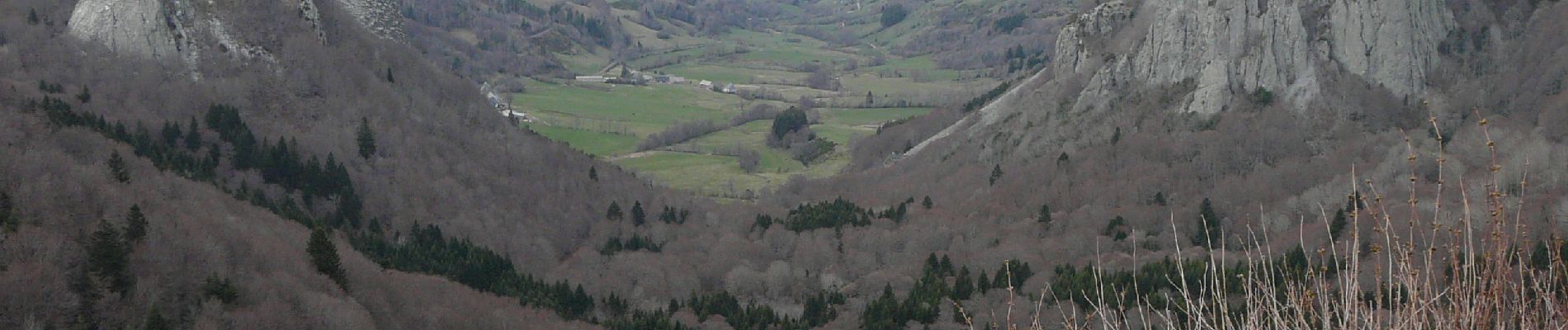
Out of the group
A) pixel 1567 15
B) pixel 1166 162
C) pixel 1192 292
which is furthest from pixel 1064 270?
pixel 1567 15

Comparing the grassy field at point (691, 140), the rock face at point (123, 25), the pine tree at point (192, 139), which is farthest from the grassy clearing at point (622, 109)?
the pine tree at point (192, 139)

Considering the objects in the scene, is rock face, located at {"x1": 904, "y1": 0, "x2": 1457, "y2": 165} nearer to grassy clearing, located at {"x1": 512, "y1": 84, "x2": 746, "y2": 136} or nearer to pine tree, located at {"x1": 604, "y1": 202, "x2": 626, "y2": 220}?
pine tree, located at {"x1": 604, "y1": 202, "x2": 626, "y2": 220}

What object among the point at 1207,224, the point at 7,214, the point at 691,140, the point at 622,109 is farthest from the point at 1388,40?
the point at 622,109

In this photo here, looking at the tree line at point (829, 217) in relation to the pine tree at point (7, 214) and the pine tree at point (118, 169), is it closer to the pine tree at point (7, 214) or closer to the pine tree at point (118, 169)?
the pine tree at point (118, 169)

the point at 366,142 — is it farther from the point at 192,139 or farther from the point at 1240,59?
the point at 1240,59

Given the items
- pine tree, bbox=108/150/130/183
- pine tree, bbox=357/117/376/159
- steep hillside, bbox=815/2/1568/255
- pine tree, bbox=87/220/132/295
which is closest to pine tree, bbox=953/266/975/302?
steep hillside, bbox=815/2/1568/255
